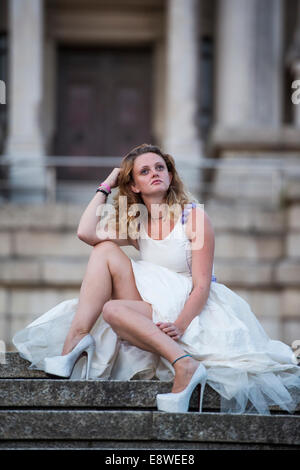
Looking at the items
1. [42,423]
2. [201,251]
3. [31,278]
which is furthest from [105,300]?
[31,278]

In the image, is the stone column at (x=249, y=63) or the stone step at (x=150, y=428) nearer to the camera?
the stone step at (x=150, y=428)

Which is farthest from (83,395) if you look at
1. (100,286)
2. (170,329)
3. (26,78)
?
(26,78)

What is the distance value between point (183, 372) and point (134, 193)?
4.50 feet

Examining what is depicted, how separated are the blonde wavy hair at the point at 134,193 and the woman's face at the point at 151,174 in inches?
1.7

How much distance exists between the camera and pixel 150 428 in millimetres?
3471

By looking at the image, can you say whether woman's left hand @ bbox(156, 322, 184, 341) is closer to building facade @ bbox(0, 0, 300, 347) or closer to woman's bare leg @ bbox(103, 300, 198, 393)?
woman's bare leg @ bbox(103, 300, 198, 393)

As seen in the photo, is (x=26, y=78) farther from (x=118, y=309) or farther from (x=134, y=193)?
(x=118, y=309)

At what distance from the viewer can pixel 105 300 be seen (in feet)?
14.0

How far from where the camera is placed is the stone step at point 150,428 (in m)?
3.46

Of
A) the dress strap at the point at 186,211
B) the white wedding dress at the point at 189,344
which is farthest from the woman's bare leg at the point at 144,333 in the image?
the dress strap at the point at 186,211

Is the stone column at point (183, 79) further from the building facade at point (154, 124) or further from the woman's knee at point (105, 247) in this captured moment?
the woman's knee at point (105, 247)

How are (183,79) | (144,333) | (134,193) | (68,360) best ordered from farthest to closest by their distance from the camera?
(183,79)
(134,193)
(68,360)
(144,333)
